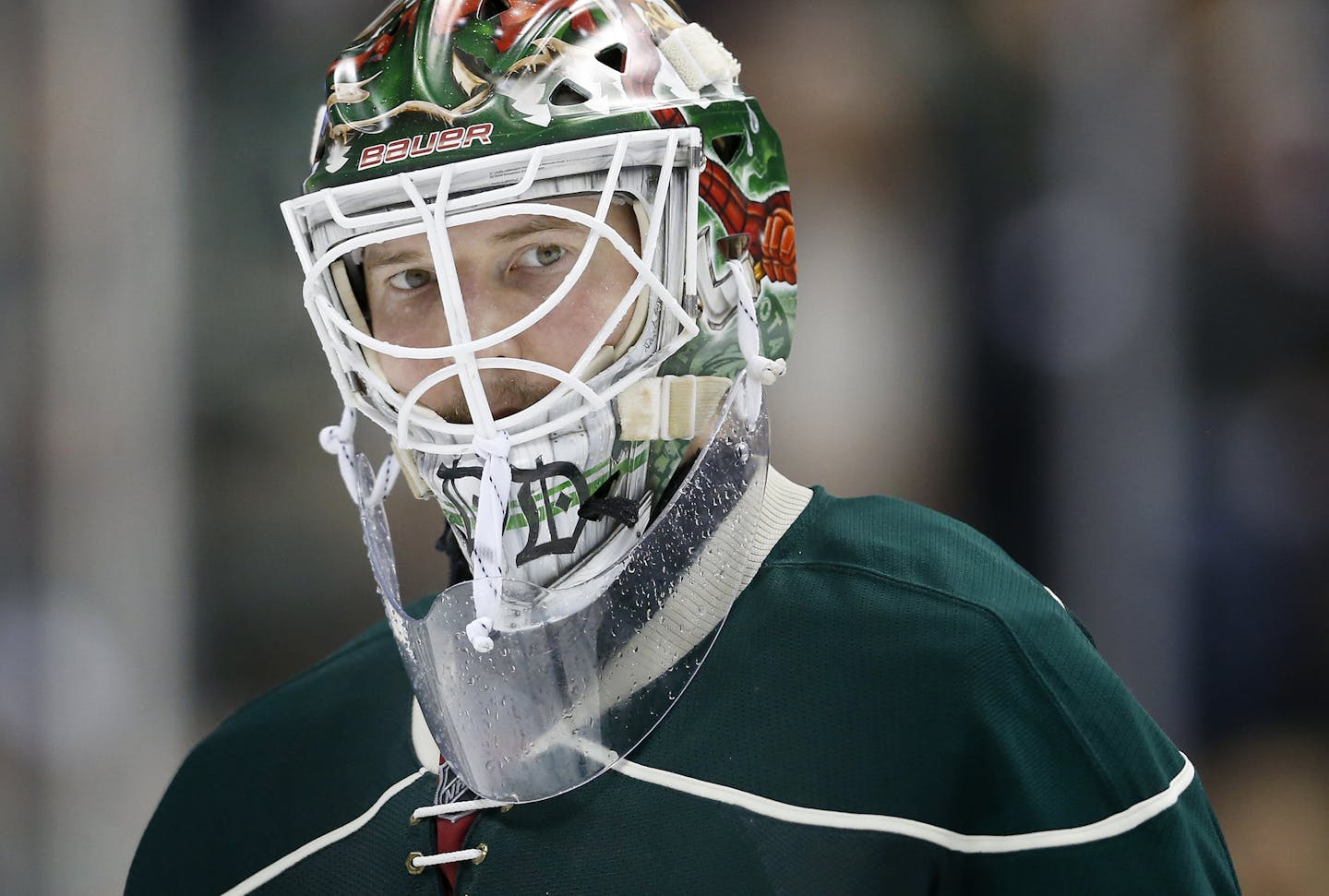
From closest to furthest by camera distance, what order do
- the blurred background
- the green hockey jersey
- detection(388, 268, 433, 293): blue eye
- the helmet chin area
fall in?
the green hockey jersey
the helmet chin area
detection(388, 268, 433, 293): blue eye
the blurred background

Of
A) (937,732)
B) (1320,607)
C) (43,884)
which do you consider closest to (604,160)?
(937,732)

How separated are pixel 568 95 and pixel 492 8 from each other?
0.13 metres

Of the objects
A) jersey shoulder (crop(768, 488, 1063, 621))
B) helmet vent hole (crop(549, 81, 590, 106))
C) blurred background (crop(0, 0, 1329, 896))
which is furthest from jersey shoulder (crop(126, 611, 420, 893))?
blurred background (crop(0, 0, 1329, 896))

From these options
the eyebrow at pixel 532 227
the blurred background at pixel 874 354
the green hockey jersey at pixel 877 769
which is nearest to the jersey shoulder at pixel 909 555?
the green hockey jersey at pixel 877 769

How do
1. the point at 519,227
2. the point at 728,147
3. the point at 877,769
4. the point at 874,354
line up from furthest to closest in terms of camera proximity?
the point at 874,354, the point at 728,147, the point at 519,227, the point at 877,769

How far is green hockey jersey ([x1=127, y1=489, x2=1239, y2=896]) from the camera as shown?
1.00 metres

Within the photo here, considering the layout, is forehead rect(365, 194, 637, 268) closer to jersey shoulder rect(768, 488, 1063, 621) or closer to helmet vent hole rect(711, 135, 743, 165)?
helmet vent hole rect(711, 135, 743, 165)

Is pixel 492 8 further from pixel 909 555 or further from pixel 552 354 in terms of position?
pixel 909 555

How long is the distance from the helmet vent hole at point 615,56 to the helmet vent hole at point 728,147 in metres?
0.11

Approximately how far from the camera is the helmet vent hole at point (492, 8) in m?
1.18

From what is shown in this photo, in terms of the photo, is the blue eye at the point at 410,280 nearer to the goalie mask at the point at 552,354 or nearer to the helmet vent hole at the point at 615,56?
the goalie mask at the point at 552,354

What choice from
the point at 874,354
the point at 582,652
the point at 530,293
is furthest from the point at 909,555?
the point at 874,354

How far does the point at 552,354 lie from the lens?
1.14 meters

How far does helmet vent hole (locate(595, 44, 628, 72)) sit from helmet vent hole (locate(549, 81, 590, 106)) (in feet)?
0.20
